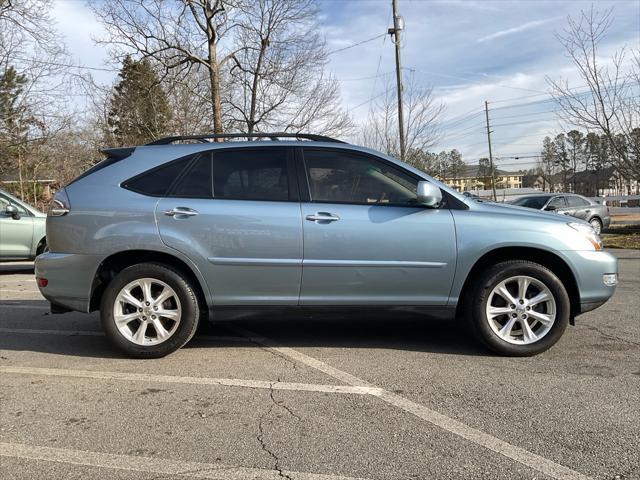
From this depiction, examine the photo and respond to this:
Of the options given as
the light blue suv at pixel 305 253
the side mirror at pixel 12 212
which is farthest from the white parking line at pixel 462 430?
the side mirror at pixel 12 212

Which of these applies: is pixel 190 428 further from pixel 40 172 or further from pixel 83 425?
pixel 40 172

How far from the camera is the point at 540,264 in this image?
433cm

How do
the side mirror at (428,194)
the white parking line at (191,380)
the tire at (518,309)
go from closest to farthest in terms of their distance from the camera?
the white parking line at (191,380) < the side mirror at (428,194) < the tire at (518,309)

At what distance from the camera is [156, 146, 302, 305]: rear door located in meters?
4.15

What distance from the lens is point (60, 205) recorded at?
14.0 ft

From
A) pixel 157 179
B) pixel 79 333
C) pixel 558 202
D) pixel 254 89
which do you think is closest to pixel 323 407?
pixel 157 179

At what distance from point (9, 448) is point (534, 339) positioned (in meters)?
3.86

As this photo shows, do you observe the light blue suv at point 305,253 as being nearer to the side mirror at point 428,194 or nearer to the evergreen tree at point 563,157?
the side mirror at point 428,194

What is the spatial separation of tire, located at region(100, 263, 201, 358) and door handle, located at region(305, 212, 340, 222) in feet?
3.93

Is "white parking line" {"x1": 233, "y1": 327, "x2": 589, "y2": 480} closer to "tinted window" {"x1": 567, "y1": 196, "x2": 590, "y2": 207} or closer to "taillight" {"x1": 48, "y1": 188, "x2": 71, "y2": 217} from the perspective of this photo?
"taillight" {"x1": 48, "y1": 188, "x2": 71, "y2": 217}

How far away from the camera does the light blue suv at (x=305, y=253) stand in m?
4.15

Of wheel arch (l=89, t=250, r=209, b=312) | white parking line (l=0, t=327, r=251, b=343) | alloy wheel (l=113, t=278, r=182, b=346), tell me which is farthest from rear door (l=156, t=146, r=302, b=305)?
white parking line (l=0, t=327, r=251, b=343)

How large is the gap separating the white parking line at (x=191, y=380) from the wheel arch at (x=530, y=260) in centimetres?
137

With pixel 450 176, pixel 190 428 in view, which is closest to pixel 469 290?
pixel 190 428
